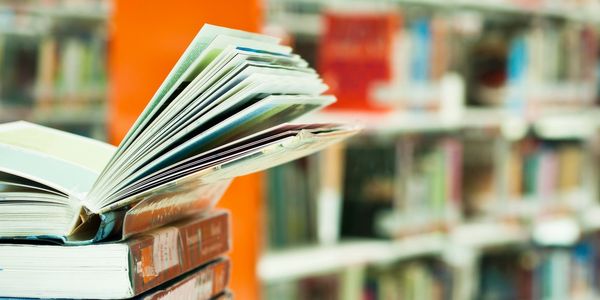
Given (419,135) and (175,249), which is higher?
(419,135)

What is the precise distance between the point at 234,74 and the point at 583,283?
10.1ft

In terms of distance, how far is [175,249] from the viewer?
1.95ft

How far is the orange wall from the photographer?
3.46 feet

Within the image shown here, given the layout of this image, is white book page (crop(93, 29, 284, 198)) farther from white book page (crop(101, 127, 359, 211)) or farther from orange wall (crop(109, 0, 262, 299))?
orange wall (crop(109, 0, 262, 299))

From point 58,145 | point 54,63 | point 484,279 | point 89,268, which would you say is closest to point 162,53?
point 58,145

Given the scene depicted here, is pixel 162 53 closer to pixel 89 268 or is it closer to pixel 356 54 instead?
pixel 89 268

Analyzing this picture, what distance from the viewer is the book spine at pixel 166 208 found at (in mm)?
547

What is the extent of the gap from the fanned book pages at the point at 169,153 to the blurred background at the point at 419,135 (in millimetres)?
1292

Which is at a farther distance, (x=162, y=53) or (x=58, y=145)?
(x=162, y=53)

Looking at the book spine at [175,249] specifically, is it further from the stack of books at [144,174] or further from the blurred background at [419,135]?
the blurred background at [419,135]

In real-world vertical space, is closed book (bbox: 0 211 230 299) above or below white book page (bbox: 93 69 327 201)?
below

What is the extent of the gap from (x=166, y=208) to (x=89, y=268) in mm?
101

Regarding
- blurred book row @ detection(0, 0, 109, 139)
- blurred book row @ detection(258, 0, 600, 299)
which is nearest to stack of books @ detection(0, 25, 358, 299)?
blurred book row @ detection(258, 0, 600, 299)

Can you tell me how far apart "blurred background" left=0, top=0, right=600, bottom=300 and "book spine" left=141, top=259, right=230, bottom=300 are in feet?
4.03
